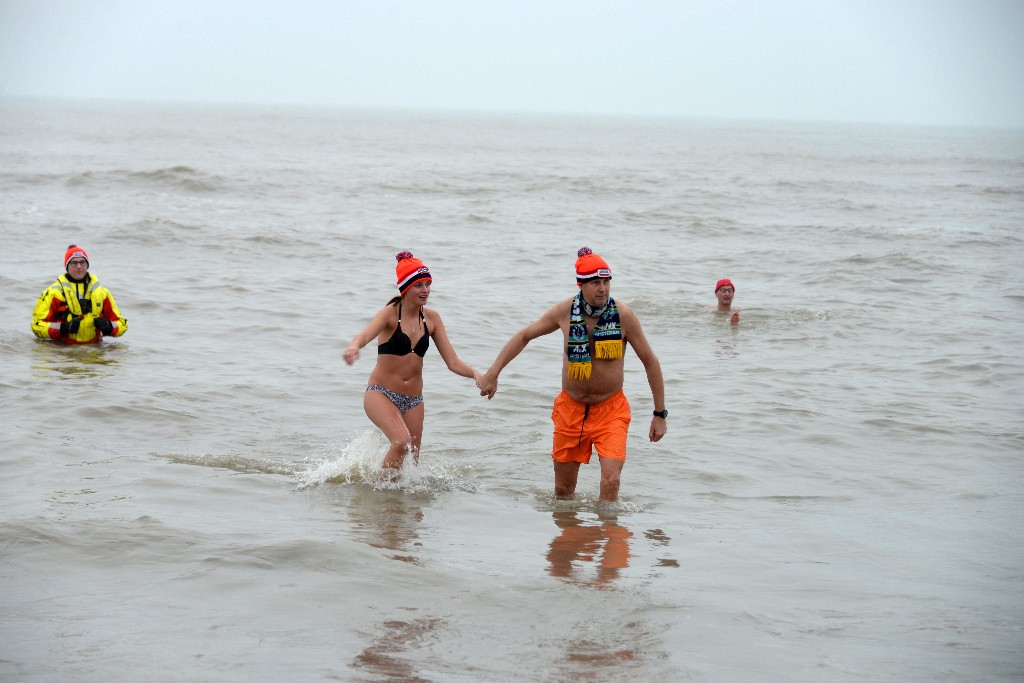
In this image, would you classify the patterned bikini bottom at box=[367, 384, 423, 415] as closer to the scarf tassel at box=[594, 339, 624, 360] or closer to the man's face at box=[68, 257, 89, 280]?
the scarf tassel at box=[594, 339, 624, 360]

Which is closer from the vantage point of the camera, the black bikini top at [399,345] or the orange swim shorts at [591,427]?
the orange swim shorts at [591,427]

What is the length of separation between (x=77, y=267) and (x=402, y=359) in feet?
19.8

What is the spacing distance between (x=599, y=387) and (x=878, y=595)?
2.30 m

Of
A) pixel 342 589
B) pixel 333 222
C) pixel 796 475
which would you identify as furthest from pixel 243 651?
pixel 333 222

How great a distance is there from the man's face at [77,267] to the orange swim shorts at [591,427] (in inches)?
273

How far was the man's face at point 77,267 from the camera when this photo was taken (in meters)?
12.0

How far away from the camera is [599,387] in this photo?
7426mm

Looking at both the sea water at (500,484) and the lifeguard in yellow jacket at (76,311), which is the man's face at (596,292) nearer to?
the sea water at (500,484)

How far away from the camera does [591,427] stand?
24.6 ft

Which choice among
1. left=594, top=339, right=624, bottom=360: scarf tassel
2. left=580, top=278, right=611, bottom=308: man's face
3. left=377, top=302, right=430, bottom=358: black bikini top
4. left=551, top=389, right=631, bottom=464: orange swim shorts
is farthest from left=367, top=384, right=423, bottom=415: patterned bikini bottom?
left=580, top=278, right=611, bottom=308: man's face

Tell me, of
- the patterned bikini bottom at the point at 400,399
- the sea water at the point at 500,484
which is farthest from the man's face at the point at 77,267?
the patterned bikini bottom at the point at 400,399

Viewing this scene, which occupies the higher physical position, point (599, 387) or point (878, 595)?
point (599, 387)

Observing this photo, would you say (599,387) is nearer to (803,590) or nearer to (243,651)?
(803,590)

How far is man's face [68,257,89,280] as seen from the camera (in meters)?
12.0
